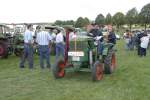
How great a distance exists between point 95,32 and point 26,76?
8.53ft

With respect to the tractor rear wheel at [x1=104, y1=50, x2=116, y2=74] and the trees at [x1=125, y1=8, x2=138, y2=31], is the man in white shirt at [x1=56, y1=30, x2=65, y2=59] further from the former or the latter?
the trees at [x1=125, y1=8, x2=138, y2=31]

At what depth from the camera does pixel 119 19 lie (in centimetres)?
8294

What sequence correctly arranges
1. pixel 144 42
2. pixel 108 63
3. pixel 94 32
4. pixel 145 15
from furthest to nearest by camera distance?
pixel 145 15, pixel 144 42, pixel 94 32, pixel 108 63

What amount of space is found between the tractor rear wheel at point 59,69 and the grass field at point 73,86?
19 cm

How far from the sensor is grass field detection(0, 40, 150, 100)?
853 cm

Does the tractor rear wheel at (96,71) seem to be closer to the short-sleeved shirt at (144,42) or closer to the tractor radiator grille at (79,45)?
the tractor radiator grille at (79,45)

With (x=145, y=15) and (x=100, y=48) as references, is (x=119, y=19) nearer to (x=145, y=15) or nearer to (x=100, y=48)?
(x=145, y=15)

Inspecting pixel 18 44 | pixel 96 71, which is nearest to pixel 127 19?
pixel 18 44

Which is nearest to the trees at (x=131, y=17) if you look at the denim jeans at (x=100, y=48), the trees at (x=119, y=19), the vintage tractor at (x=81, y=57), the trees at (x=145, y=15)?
the trees at (x=119, y=19)

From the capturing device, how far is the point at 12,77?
11.5 metres

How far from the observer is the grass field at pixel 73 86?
28.0 feet

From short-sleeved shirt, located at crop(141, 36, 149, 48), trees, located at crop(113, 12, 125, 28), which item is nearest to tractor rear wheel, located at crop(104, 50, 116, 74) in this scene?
short-sleeved shirt, located at crop(141, 36, 149, 48)

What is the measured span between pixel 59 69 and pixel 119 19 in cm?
7291

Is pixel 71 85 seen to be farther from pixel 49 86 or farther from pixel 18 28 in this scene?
pixel 18 28
